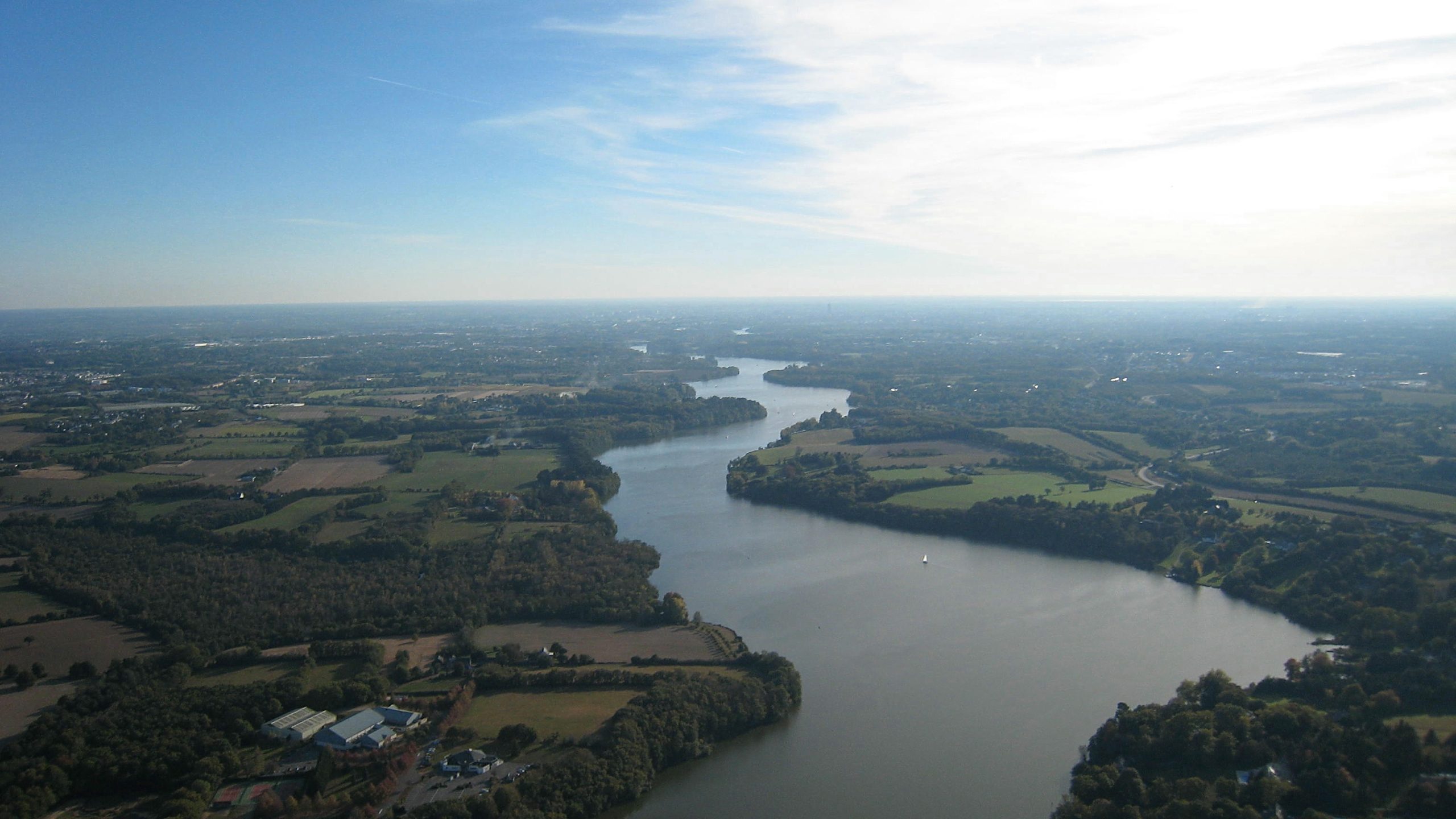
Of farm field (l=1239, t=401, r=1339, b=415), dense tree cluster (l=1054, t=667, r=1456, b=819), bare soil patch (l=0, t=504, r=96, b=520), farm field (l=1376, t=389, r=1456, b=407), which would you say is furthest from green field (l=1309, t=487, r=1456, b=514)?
bare soil patch (l=0, t=504, r=96, b=520)

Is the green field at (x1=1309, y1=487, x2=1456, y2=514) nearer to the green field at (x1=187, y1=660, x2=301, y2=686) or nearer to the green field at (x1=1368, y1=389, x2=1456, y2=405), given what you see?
the green field at (x1=1368, y1=389, x2=1456, y2=405)

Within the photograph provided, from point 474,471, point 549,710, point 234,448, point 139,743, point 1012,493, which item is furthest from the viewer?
point 234,448

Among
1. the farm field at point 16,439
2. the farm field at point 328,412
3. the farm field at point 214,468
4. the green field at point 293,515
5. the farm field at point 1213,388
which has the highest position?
the farm field at point 1213,388

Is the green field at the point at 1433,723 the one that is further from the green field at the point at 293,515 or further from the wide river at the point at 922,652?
the green field at the point at 293,515

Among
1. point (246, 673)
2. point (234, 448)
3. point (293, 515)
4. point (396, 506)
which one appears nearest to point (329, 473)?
point (293, 515)

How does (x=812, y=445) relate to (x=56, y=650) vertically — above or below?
above

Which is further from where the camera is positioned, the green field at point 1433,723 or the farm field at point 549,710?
the farm field at point 549,710

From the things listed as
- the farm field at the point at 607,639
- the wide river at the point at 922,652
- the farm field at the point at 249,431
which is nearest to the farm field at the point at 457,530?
the wide river at the point at 922,652

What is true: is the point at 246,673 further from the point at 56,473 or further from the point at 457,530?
the point at 56,473
